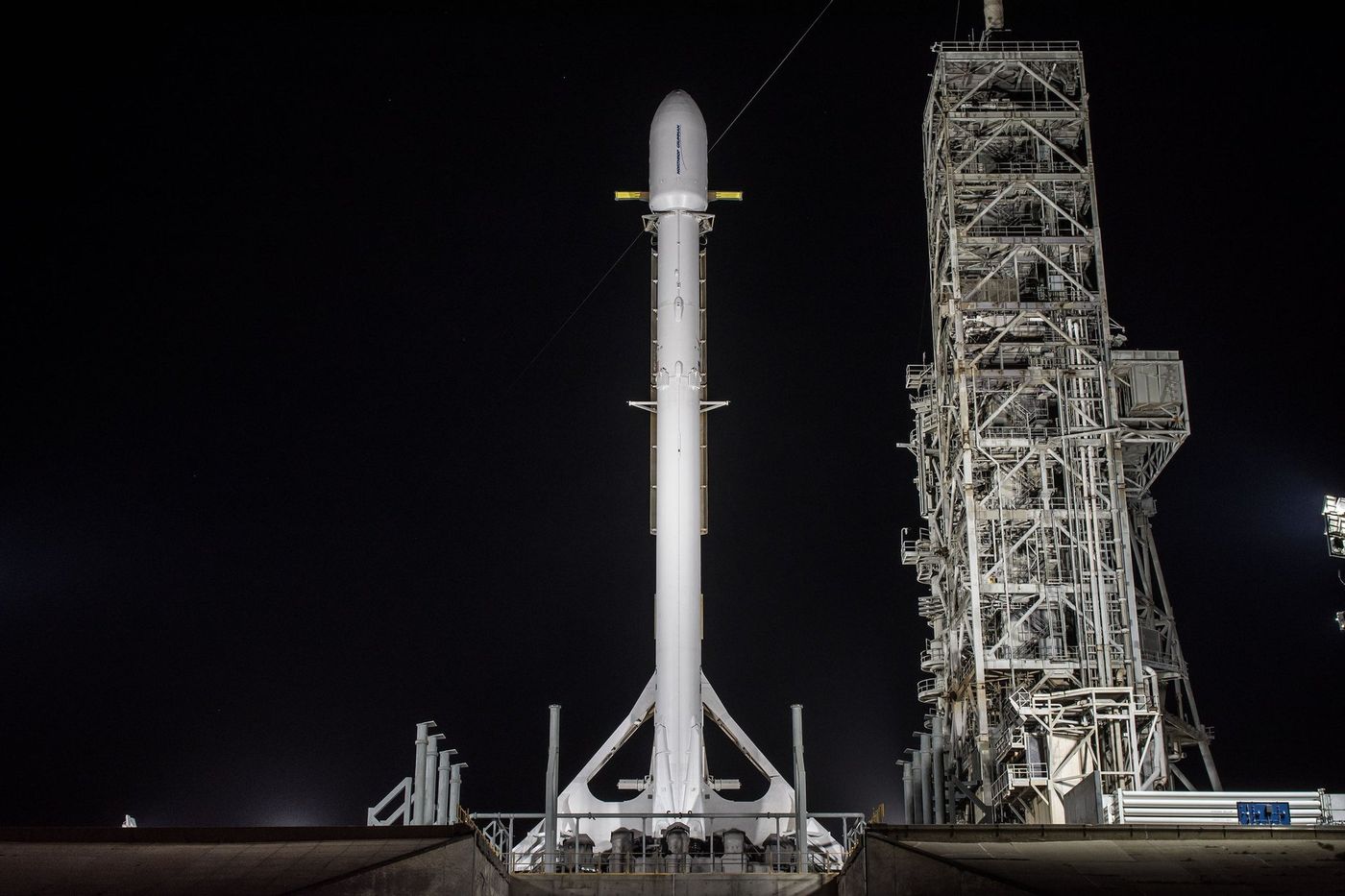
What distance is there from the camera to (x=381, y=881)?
23.3 metres

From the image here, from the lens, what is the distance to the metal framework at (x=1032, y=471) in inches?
1766

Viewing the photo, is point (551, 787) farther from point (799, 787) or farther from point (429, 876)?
point (429, 876)

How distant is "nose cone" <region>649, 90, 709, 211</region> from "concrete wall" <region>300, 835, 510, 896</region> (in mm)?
20776

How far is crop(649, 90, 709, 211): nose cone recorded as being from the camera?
142 ft

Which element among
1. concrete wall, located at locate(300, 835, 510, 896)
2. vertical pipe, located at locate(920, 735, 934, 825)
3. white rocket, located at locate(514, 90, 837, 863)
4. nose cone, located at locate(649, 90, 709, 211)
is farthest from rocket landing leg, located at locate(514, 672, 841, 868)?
nose cone, located at locate(649, 90, 709, 211)

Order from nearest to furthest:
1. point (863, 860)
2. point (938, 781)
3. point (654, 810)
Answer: point (863, 860), point (654, 810), point (938, 781)

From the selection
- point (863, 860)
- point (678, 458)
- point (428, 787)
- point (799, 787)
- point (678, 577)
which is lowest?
point (863, 860)

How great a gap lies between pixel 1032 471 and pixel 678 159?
49.7 ft

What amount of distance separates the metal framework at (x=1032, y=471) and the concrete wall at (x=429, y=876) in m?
19.2

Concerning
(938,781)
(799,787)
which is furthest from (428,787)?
Answer: (938,781)

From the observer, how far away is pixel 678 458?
41.2m

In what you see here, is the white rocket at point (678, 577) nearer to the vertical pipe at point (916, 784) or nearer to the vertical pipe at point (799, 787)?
the vertical pipe at point (799, 787)

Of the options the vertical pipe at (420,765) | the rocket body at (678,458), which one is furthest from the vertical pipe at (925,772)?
the vertical pipe at (420,765)

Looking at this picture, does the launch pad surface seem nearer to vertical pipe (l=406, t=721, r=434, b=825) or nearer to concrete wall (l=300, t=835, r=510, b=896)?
concrete wall (l=300, t=835, r=510, b=896)
